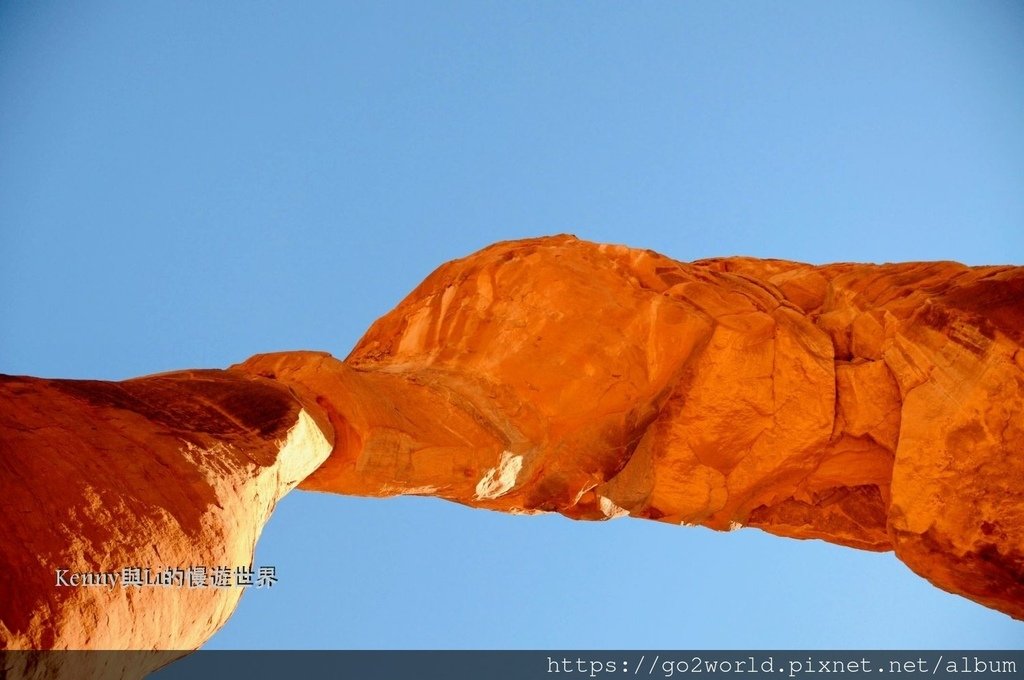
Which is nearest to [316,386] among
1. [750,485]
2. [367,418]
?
[367,418]

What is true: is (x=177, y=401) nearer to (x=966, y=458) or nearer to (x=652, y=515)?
(x=652, y=515)

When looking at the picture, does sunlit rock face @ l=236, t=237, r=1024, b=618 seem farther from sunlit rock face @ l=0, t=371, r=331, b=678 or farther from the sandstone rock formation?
sunlit rock face @ l=0, t=371, r=331, b=678

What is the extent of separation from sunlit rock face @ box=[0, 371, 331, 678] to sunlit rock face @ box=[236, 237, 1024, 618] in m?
1.80

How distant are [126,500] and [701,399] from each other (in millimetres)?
8526

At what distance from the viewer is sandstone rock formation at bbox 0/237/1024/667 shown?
8.80 m

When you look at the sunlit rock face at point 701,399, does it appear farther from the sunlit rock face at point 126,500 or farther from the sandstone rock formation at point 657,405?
the sunlit rock face at point 126,500

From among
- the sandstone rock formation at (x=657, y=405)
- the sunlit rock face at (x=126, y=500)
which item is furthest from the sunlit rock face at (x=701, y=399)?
the sunlit rock face at (x=126, y=500)

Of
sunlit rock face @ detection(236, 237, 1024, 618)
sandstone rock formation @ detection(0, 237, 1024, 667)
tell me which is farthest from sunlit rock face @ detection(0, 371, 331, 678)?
sunlit rock face @ detection(236, 237, 1024, 618)

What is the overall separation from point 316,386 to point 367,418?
73cm

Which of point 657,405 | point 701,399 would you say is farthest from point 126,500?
point 701,399

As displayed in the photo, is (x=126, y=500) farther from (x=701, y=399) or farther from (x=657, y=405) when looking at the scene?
(x=701, y=399)

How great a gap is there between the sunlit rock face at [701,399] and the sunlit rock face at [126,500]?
180cm

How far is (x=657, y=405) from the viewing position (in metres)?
12.4

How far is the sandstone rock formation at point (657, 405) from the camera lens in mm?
8797
